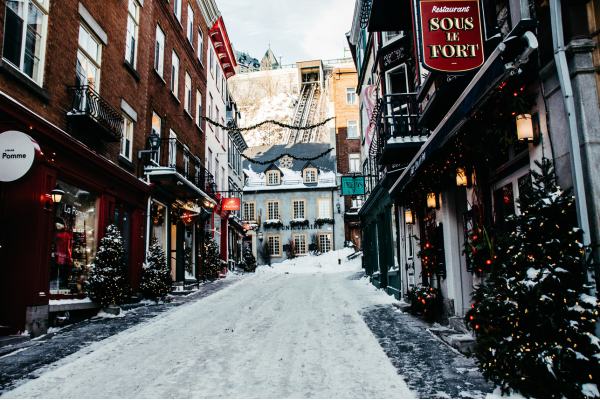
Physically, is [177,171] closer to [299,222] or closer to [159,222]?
[159,222]

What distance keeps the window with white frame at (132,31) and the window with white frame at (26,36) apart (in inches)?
188

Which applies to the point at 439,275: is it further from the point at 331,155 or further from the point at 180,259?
the point at 331,155

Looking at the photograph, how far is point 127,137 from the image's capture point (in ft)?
46.5

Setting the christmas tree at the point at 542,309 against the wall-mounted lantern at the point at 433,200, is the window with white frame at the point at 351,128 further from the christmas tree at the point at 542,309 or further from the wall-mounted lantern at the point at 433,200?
the christmas tree at the point at 542,309

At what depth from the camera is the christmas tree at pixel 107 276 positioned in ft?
33.3

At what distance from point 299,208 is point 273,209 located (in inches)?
104

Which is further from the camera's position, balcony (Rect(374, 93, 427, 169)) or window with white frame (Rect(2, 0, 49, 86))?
balcony (Rect(374, 93, 427, 169))

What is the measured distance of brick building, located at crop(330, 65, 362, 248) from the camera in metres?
42.4

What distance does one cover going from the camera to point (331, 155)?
153 feet

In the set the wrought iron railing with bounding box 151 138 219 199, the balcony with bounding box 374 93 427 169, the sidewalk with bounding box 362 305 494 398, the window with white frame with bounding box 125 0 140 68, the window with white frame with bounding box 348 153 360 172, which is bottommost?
the sidewalk with bounding box 362 305 494 398

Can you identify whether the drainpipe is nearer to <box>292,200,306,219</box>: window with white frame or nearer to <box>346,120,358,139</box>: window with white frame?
<box>346,120,358,139</box>: window with white frame

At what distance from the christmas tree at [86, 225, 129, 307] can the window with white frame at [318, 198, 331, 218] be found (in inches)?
1312

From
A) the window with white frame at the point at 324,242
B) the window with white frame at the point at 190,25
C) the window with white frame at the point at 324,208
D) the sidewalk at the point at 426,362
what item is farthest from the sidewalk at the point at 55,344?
the window with white frame at the point at 324,208

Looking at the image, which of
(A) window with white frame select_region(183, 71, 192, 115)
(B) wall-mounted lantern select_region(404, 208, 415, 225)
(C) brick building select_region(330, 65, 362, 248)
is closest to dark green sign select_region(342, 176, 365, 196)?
(B) wall-mounted lantern select_region(404, 208, 415, 225)
